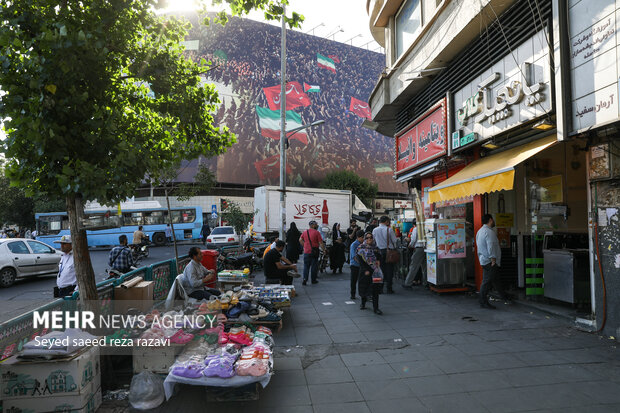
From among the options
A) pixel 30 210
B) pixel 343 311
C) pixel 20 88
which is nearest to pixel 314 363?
pixel 343 311

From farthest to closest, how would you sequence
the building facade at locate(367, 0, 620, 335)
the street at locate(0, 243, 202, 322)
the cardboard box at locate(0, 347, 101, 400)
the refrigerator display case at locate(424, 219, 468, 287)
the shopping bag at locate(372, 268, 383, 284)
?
the refrigerator display case at locate(424, 219, 468, 287) < the street at locate(0, 243, 202, 322) < the shopping bag at locate(372, 268, 383, 284) < the building facade at locate(367, 0, 620, 335) < the cardboard box at locate(0, 347, 101, 400)

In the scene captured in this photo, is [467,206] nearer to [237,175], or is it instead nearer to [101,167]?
[101,167]

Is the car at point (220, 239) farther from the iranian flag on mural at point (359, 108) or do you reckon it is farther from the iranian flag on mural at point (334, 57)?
the iranian flag on mural at point (334, 57)

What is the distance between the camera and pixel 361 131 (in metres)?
61.8

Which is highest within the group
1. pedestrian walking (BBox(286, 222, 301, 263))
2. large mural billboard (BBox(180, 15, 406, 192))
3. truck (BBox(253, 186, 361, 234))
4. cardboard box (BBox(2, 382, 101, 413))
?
large mural billboard (BBox(180, 15, 406, 192))

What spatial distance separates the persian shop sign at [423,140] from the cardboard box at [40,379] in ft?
30.4

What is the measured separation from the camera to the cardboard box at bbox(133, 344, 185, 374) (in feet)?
14.0

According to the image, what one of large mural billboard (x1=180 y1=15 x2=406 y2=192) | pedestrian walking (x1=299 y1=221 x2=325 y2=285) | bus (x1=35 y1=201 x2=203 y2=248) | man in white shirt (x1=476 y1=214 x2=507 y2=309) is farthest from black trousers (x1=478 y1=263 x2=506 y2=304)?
large mural billboard (x1=180 y1=15 x2=406 y2=192)

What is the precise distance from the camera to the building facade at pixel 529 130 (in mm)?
5453

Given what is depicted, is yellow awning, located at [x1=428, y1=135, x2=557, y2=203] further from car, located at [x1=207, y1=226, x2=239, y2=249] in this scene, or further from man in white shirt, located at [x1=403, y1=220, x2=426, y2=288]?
car, located at [x1=207, y1=226, x2=239, y2=249]

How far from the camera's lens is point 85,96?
3898 millimetres

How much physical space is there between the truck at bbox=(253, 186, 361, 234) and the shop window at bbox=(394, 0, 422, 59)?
1019 centimetres

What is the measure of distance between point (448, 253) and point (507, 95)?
3727 mm

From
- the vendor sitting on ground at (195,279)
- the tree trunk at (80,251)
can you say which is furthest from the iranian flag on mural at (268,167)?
the tree trunk at (80,251)
